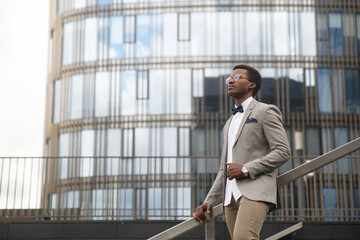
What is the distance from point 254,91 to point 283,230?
5.50 m

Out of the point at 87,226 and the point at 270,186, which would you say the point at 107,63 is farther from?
the point at 270,186

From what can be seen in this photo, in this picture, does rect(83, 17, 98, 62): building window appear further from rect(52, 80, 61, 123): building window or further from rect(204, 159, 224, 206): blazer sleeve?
rect(204, 159, 224, 206): blazer sleeve

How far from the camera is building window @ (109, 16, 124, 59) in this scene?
103ft

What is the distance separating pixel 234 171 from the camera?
4.48 metres

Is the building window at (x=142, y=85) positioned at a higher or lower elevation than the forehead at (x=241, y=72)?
higher

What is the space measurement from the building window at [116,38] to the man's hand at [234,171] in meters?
27.1

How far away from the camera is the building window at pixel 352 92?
3005 cm

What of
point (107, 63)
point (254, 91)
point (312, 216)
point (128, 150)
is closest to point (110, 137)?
point (128, 150)

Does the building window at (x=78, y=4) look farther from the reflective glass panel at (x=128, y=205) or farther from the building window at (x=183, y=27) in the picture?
the reflective glass panel at (x=128, y=205)

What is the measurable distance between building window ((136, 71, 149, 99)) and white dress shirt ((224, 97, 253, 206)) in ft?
85.7

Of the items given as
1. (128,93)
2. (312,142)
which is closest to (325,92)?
(312,142)

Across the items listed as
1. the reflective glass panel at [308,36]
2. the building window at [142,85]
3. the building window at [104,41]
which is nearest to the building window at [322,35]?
the reflective glass panel at [308,36]

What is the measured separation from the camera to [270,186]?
4520 millimetres

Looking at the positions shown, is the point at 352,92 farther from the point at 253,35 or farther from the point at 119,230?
the point at 119,230
